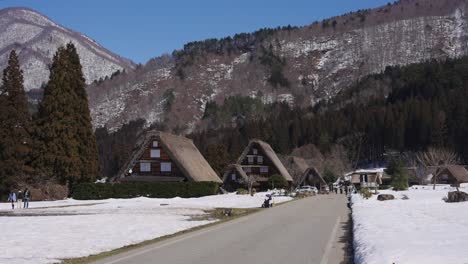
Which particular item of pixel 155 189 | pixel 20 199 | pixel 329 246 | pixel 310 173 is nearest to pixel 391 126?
pixel 310 173

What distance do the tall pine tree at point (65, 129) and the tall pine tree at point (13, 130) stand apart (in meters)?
1.28

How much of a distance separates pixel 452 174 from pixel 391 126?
2695 centimetres

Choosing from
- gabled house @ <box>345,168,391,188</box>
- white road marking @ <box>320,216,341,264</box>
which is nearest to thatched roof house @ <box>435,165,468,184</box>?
gabled house @ <box>345,168,391,188</box>

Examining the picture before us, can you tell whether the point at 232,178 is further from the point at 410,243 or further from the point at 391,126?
the point at 410,243

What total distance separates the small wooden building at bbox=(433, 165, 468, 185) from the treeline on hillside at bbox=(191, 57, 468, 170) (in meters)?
11.0

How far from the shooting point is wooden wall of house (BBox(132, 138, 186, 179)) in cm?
5872

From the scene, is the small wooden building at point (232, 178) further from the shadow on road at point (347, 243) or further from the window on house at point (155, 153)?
the shadow on road at point (347, 243)

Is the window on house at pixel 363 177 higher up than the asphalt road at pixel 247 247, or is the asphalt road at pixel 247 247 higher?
the window on house at pixel 363 177

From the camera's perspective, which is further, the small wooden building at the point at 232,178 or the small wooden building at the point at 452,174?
the small wooden building at the point at 452,174

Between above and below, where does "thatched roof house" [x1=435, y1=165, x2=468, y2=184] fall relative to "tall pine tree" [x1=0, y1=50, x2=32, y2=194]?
below

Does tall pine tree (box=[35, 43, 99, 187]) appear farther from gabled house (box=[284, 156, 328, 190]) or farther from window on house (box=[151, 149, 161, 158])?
gabled house (box=[284, 156, 328, 190])

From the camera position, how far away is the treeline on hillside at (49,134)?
48.1 meters

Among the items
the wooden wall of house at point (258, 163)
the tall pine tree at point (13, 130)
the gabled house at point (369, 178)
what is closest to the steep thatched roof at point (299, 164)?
the gabled house at point (369, 178)

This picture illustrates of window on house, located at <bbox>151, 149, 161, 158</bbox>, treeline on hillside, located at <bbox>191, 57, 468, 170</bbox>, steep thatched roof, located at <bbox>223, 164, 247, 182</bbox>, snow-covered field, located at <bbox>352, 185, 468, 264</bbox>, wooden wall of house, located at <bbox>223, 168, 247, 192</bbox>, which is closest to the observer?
snow-covered field, located at <bbox>352, 185, 468, 264</bbox>
